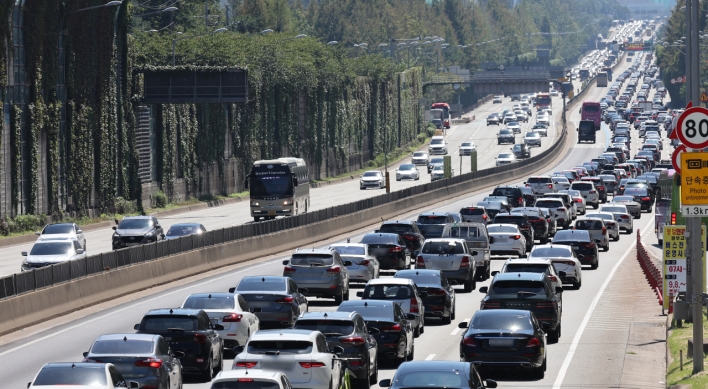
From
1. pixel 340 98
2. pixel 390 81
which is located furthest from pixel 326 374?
pixel 390 81

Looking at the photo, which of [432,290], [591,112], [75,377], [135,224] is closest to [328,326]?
[75,377]

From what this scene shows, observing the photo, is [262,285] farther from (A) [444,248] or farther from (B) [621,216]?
Result: (B) [621,216]

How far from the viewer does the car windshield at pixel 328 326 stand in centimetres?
2212

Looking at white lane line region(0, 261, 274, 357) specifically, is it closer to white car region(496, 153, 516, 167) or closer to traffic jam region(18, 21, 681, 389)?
traffic jam region(18, 21, 681, 389)

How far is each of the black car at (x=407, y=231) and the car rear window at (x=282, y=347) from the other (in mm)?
26195

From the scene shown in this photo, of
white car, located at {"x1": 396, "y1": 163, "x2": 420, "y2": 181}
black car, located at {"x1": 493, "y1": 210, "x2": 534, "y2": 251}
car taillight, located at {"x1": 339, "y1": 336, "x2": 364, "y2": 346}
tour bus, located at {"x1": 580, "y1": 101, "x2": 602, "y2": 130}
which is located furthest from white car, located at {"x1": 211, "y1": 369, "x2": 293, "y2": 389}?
tour bus, located at {"x1": 580, "y1": 101, "x2": 602, "y2": 130}

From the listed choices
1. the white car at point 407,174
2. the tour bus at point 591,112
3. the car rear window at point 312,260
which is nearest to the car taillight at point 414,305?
the car rear window at point 312,260

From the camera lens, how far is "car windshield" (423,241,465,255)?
126 ft

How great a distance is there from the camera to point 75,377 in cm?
1728

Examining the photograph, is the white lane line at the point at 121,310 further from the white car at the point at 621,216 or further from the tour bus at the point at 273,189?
the white car at the point at 621,216

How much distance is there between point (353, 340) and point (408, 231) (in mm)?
25166

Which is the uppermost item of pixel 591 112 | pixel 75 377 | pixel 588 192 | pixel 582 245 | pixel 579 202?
pixel 591 112

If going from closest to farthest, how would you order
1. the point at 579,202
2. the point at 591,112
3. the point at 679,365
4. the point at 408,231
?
the point at 679,365, the point at 408,231, the point at 579,202, the point at 591,112

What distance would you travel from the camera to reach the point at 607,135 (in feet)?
521
